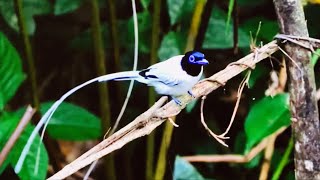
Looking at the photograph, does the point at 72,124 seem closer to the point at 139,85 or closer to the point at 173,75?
the point at 139,85

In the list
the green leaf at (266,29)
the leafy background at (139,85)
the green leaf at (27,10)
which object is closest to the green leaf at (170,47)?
the leafy background at (139,85)

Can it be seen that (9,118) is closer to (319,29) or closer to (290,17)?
(290,17)

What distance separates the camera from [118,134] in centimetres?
98

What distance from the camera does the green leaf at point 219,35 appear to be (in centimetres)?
153

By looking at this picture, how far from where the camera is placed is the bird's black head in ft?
3.21

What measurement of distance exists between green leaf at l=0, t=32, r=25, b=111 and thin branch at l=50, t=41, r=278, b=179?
17.5 inches

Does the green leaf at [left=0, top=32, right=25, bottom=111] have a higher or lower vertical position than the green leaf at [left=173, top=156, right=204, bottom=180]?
higher

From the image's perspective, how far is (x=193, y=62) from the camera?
980mm

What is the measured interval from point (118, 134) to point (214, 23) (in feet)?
2.21

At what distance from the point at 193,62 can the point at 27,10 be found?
3.11ft

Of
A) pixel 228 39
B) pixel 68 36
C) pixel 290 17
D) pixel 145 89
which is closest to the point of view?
pixel 290 17

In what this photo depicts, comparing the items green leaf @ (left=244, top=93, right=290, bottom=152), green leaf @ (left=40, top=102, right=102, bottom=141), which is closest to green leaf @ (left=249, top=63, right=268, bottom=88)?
green leaf @ (left=244, top=93, right=290, bottom=152)

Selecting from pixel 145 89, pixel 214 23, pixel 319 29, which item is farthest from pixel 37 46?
pixel 319 29

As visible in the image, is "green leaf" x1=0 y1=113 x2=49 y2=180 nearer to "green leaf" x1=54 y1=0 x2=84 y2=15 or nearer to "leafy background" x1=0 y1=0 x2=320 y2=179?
"leafy background" x1=0 y1=0 x2=320 y2=179
